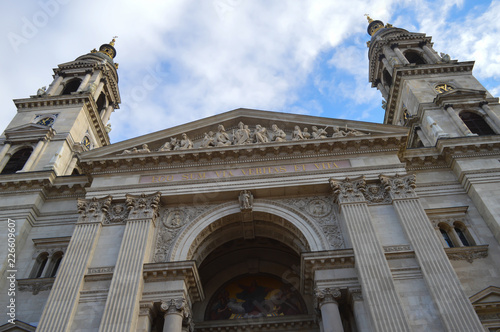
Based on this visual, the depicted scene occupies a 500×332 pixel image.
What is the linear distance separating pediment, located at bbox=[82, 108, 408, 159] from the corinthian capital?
2.60 metres

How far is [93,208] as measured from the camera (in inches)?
776

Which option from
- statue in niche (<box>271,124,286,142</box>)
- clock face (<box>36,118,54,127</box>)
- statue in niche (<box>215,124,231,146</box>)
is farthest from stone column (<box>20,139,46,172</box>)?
statue in niche (<box>271,124,286,142</box>)

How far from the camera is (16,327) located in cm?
1695

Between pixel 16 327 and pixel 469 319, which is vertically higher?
pixel 16 327

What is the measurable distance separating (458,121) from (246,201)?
1454 cm

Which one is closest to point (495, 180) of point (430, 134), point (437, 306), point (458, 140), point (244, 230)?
Answer: point (458, 140)

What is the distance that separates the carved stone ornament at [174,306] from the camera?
16.1m

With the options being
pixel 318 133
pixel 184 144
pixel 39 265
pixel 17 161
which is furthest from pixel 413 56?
pixel 39 265

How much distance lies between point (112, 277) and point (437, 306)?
1243cm

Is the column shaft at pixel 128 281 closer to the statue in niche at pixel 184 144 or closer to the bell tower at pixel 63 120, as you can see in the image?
the statue in niche at pixel 184 144

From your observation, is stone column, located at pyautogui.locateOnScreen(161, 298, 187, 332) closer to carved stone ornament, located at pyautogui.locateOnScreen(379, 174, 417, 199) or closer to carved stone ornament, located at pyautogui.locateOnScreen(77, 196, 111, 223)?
carved stone ornament, located at pyautogui.locateOnScreen(77, 196, 111, 223)

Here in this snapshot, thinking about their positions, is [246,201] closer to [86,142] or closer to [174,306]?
[174,306]

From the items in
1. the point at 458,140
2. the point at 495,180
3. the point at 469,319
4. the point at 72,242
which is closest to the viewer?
the point at 469,319

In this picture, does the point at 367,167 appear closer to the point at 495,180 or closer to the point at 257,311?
the point at 495,180
